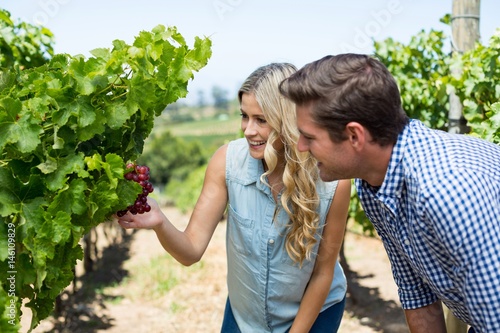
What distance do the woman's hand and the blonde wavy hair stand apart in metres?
0.49

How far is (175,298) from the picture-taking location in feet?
21.7

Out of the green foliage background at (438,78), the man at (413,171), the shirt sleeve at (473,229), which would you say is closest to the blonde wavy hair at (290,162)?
the man at (413,171)

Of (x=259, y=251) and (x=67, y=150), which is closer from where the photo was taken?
(x=67, y=150)

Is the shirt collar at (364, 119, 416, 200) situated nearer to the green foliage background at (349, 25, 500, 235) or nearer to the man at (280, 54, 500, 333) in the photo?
the man at (280, 54, 500, 333)

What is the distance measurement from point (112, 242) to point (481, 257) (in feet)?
26.2

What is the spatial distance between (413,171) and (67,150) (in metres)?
0.97

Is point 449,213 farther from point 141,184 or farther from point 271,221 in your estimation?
point 271,221

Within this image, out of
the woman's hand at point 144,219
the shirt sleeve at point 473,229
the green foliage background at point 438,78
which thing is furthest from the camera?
the green foliage background at point 438,78

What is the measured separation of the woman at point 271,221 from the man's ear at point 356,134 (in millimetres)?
640

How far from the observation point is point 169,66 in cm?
188

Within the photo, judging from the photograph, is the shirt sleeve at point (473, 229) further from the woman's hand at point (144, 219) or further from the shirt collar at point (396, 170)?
the woman's hand at point (144, 219)

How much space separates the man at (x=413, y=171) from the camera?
57.8 inches

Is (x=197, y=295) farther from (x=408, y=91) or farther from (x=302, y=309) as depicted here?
(x=302, y=309)

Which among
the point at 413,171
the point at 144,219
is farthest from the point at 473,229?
the point at 144,219
